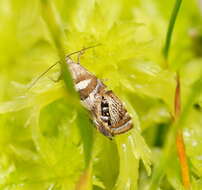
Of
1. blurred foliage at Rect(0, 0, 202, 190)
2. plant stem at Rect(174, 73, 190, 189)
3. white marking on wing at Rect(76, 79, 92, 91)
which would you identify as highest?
white marking on wing at Rect(76, 79, 92, 91)

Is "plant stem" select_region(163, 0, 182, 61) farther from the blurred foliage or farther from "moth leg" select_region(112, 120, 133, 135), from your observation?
"moth leg" select_region(112, 120, 133, 135)

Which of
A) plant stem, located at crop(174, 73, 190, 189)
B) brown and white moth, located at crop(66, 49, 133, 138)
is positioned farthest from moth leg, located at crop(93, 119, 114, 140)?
plant stem, located at crop(174, 73, 190, 189)

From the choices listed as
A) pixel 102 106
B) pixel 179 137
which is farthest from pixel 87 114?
pixel 179 137

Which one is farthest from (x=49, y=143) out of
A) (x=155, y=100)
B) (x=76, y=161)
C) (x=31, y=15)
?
(x=31, y=15)

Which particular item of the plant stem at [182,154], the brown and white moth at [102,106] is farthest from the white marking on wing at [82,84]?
the plant stem at [182,154]

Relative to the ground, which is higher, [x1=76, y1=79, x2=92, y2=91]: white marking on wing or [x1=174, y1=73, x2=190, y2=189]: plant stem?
[x1=76, y1=79, x2=92, y2=91]: white marking on wing

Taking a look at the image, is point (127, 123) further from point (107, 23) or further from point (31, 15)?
point (31, 15)
